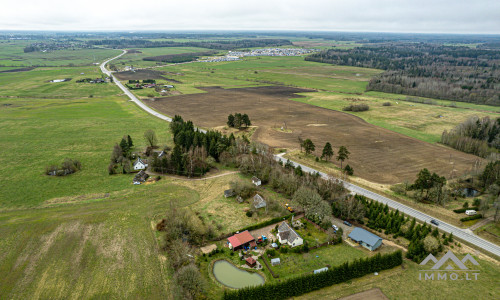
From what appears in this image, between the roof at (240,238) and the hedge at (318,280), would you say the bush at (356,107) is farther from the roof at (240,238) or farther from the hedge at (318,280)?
the roof at (240,238)

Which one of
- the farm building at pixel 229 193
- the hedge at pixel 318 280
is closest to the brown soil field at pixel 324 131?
the hedge at pixel 318 280

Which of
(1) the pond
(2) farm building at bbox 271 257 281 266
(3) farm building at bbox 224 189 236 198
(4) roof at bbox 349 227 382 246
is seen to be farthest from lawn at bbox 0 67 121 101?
(4) roof at bbox 349 227 382 246

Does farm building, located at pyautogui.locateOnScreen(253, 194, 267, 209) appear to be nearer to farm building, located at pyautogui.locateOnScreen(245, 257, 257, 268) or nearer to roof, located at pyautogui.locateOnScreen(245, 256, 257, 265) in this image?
roof, located at pyautogui.locateOnScreen(245, 256, 257, 265)

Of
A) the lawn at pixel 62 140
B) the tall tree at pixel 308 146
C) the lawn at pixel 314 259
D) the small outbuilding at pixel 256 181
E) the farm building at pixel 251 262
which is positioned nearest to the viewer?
the lawn at pixel 314 259

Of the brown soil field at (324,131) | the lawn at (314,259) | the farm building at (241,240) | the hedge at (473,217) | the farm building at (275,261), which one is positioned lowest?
the lawn at (314,259)

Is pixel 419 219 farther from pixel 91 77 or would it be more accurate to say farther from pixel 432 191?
pixel 91 77

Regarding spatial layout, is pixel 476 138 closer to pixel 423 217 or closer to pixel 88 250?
pixel 423 217

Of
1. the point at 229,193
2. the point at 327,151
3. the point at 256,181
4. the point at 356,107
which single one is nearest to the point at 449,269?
the point at 256,181
